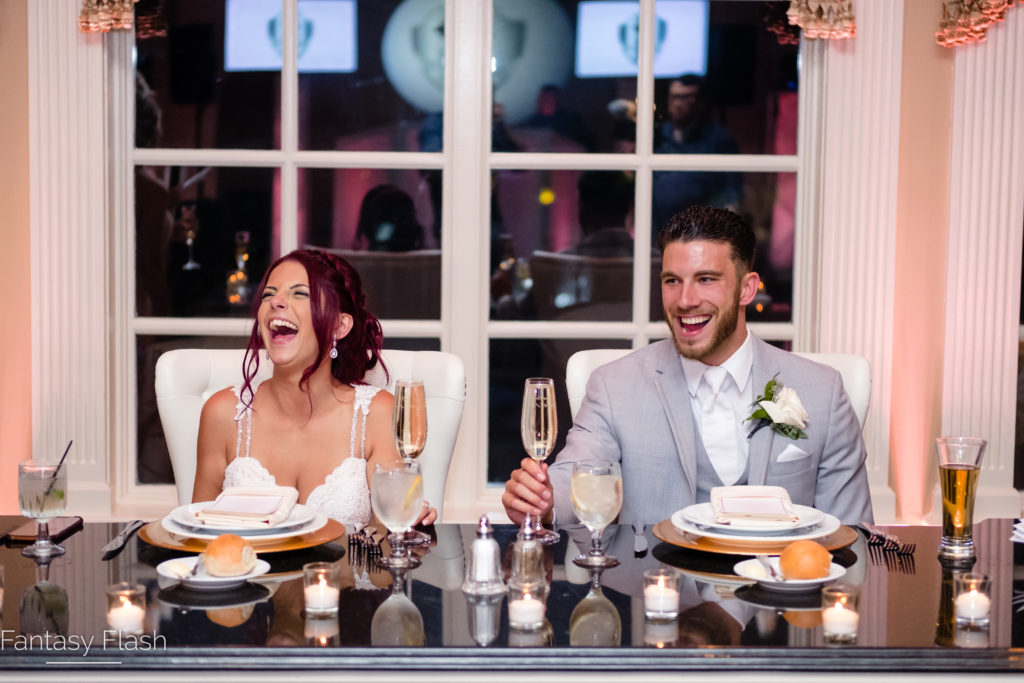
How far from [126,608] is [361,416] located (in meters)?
1.13

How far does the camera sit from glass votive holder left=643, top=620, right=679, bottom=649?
130 cm

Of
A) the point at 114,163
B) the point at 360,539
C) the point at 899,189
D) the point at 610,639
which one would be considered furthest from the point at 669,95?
the point at 610,639

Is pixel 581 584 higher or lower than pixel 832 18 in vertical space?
lower

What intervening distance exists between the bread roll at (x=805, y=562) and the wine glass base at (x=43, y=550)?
1.11 meters

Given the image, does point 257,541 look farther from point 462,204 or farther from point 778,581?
point 462,204

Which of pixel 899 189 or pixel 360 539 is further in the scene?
pixel 899 189

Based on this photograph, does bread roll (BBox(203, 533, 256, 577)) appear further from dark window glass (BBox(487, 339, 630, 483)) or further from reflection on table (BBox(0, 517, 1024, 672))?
dark window glass (BBox(487, 339, 630, 483))

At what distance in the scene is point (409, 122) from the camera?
12.4 ft

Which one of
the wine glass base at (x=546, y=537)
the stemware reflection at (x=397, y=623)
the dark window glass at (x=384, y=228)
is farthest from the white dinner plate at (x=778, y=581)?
the dark window glass at (x=384, y=228)

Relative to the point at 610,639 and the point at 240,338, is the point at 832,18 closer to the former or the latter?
the point at 240,338

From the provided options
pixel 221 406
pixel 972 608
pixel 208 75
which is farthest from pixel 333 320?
pixel 208 75

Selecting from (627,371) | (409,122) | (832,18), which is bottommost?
(627,371)

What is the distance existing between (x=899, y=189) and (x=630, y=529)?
7.10 ft

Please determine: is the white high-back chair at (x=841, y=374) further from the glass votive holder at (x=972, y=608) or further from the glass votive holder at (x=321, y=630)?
the glass votive holder at (x=321, y=630)
